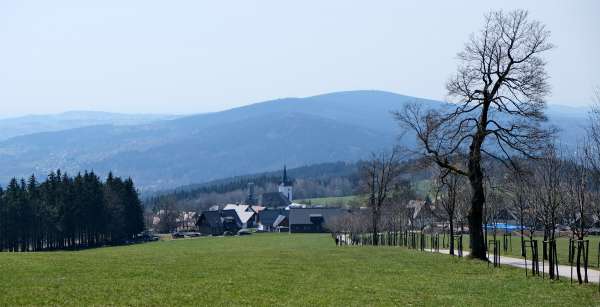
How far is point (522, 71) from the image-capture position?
116ft

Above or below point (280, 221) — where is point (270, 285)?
above

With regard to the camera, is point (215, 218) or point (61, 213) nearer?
point (61, 213)

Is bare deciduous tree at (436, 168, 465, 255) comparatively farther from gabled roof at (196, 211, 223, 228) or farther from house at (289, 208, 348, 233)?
gabled roof at (196, 211, 223, 228)

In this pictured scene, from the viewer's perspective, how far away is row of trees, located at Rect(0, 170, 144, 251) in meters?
87.9

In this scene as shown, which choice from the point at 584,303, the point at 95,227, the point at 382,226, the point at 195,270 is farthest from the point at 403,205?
the point at 584,303

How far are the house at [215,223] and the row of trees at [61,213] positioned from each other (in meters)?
62.1

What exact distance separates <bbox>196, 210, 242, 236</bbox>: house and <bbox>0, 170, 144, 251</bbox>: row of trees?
204 ft

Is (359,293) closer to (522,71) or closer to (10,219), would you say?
(522,71)

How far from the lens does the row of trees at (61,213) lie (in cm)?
8788

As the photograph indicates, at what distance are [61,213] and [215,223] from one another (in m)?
90.1

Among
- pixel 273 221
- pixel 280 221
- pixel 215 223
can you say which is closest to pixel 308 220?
pixel 280 221

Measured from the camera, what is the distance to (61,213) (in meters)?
94.1

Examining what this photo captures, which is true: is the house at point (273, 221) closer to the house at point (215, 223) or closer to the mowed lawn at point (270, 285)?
the house at point (215, 223)

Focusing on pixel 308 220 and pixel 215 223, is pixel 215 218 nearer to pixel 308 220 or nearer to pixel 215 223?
pixel 215 223
